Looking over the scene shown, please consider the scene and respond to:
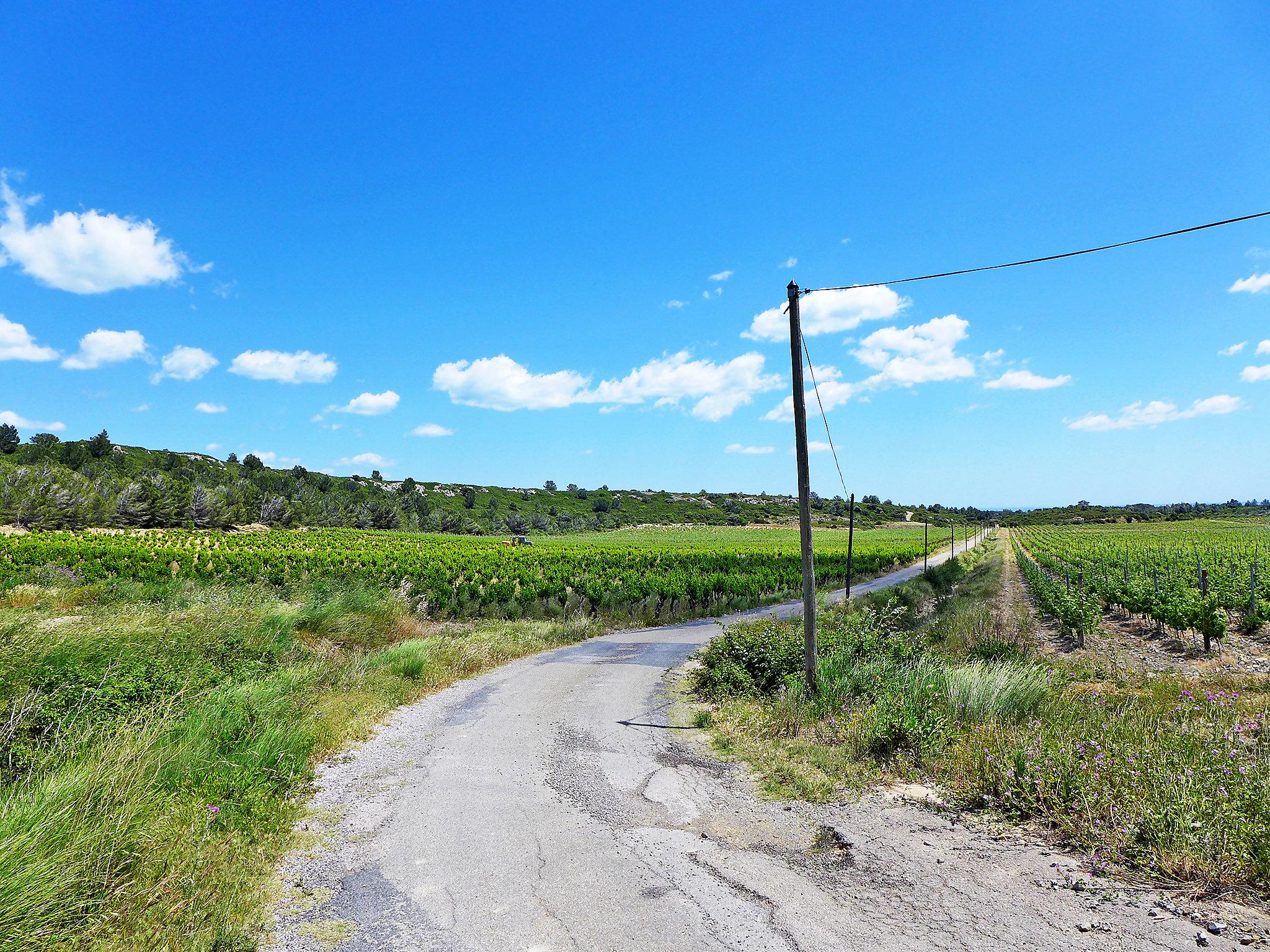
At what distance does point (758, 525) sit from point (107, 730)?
168030 mm

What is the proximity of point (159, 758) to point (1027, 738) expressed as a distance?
798 centimetres

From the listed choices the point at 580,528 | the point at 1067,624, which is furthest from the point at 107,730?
the point at 580,528

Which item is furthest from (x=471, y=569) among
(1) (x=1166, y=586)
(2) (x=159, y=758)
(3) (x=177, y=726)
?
(2) (x=159, y=758)

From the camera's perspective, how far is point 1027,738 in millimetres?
6441

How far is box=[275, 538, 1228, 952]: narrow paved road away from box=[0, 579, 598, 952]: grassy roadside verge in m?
0.47

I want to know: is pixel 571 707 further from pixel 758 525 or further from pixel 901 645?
pixel 758 525

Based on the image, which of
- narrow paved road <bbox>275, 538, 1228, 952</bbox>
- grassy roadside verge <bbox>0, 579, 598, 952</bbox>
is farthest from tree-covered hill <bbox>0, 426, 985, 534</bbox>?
narrow paved road <bbox>275, 538, 1228, 952</bbox>

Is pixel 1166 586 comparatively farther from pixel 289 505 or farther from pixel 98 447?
pixel 98 447

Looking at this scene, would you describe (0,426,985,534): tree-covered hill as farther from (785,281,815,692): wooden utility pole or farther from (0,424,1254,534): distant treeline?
(785,281,815,692): wooden utility pole

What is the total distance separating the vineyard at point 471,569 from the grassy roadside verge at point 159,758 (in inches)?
425

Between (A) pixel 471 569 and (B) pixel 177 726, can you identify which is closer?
(B) pixel 177 726

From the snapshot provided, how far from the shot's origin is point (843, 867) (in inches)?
195

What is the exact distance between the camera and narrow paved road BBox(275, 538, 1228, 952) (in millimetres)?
3980

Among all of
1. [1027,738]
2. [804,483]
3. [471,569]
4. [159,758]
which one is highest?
[804,483]
